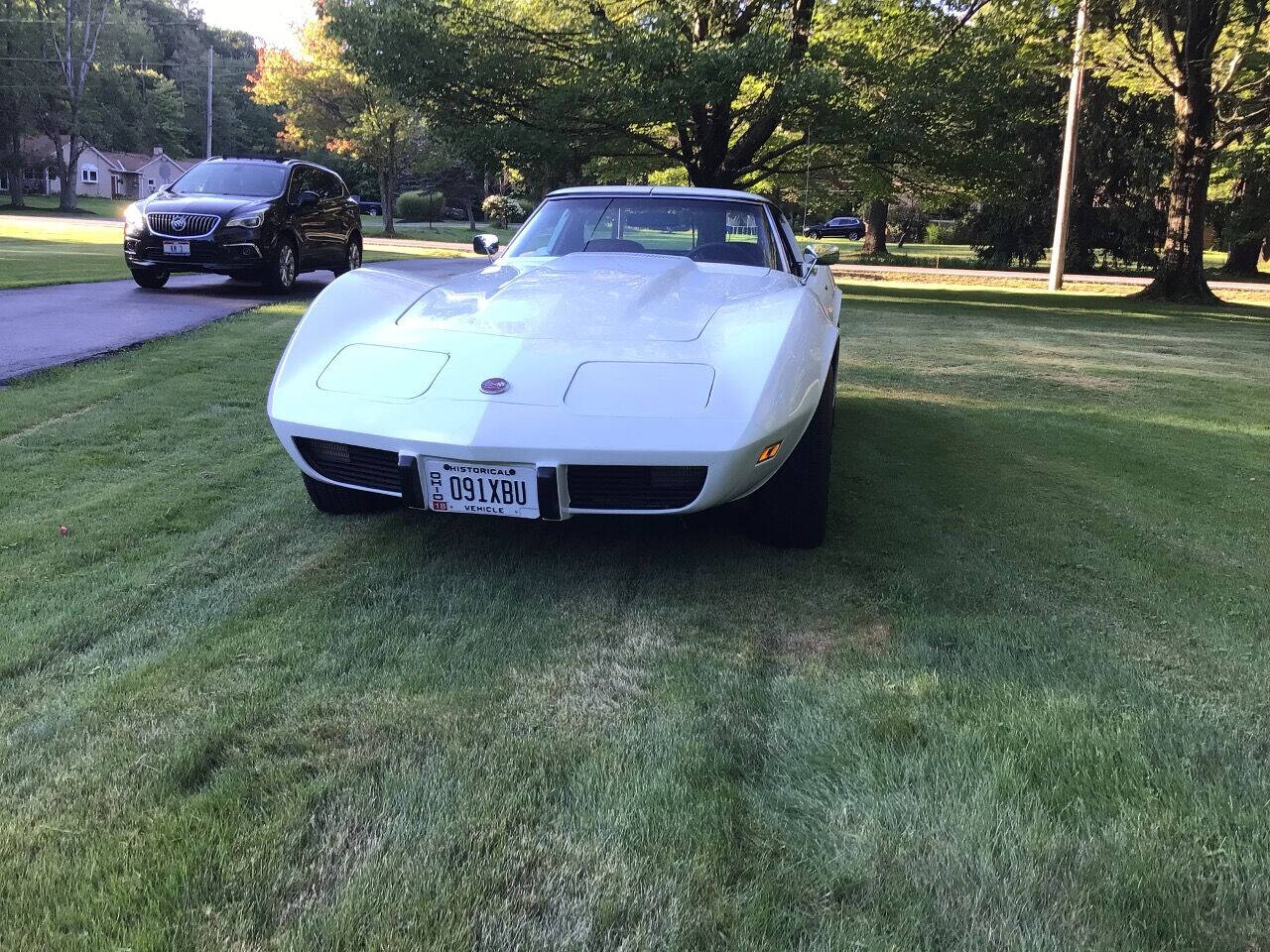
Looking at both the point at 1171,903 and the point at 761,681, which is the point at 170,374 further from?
the point at 1171,903

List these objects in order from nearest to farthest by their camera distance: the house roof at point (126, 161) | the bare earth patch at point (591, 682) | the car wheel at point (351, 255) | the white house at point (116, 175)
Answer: the bare earth patch at point (591, 682) → the car wheel at point (351, 255) → the white house at point (116, 175) → the house roof at point (126, 161)

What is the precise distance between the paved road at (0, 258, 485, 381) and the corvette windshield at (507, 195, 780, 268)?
1.37ft

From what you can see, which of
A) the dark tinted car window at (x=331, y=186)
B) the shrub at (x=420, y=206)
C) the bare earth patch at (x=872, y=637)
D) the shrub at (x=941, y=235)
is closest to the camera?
the bare earth patch at (x=872, y=637)

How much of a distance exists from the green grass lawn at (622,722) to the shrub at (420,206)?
52772mm

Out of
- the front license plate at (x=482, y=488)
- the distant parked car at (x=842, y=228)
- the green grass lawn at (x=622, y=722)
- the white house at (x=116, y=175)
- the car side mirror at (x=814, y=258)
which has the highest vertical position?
the white house at (x=116, y=175)

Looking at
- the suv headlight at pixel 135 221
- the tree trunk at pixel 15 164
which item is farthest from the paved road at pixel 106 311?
the tree trunk at pixel 15 164

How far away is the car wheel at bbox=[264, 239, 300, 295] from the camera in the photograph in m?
11.2

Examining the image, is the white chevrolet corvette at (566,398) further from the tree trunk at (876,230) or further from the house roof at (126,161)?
the house roof at (126,161)

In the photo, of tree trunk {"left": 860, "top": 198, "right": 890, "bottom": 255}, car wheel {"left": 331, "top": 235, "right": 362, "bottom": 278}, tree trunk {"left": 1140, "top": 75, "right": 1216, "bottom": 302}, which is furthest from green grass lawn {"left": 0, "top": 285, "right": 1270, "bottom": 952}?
tree trunk {"left": 860, "top": 198, "right": 890, "bottom": 255}

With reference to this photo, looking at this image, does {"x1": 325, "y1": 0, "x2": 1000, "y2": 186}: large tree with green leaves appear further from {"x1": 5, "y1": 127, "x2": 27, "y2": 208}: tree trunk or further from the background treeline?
{"x1": 5, "y1": 127, "x2": 27, "y2": 208}: tree trunk

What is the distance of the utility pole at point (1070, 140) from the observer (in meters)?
17.8

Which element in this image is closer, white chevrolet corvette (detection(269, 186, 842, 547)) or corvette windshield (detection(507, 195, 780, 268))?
white chevrolet corvette (detection(269, 186, 842, 547))

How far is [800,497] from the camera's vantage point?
322 cm

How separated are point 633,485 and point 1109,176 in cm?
3336
